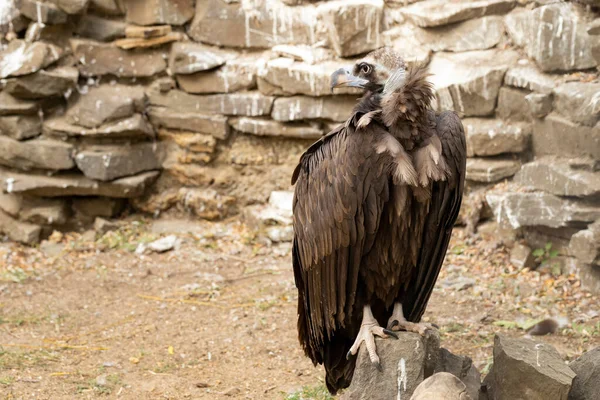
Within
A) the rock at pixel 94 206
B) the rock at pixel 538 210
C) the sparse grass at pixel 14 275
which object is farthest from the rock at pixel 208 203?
the rock at pixel 538 210

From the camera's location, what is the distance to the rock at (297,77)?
717cm

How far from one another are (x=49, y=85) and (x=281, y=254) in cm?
262

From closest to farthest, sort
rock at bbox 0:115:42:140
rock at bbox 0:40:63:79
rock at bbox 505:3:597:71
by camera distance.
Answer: rock at bbox 505:3:597:71 < rock at bbox 0:40:63:79 < rock at bbox 0:115:42:140

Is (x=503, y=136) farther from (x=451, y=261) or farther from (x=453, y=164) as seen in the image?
(x=453, y=164)

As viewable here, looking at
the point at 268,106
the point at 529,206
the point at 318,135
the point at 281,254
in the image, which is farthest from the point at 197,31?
the point at 529,206

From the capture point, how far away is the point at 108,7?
7566 millimetres

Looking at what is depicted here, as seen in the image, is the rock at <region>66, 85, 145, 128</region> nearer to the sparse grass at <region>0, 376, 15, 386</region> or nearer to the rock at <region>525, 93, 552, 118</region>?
the sparse grass at <region>0, 376, 15, 386</region>

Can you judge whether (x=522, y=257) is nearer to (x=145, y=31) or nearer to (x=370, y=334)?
(x=370, y=334)

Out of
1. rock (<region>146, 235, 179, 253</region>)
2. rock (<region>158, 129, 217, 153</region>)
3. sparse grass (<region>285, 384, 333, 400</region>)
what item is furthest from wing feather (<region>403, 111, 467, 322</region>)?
rock (<region>158, 129, 217, 153</region>)

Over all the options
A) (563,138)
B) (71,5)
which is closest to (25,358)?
(71,5)

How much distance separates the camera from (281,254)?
712 cm

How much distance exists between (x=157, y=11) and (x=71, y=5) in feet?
2.63

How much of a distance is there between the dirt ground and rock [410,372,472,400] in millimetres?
1468

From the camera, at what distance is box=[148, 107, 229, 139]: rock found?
302 inches
